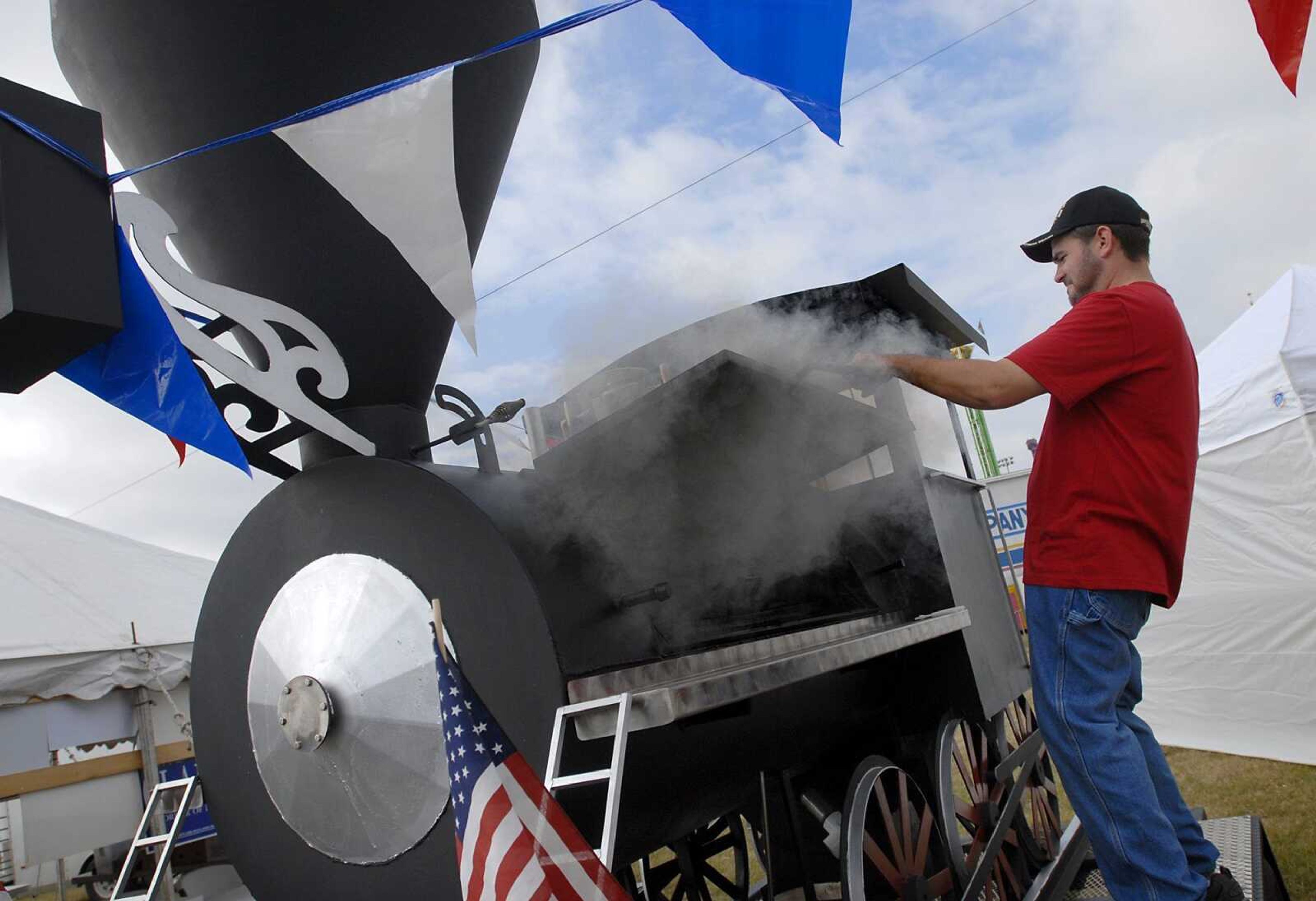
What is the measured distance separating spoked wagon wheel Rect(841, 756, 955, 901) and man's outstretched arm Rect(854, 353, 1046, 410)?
109 centimetres

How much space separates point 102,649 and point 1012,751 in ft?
21.2

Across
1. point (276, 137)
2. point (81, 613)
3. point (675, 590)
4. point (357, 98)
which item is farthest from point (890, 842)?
point (81, 613)

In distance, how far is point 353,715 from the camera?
1.83 m

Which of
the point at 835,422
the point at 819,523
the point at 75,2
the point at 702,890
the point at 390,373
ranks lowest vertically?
the point at 702,890

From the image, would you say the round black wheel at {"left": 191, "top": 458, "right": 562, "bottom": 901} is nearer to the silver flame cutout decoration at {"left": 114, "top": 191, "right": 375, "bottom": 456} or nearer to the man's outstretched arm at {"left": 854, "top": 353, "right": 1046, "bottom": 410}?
the silver flame cutout decoration at {"left": 114, "top": 191, "right": 375, "bottom": 456}

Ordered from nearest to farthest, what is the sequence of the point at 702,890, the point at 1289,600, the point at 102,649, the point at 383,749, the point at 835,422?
the point at 383,749 → the point at 835,422 → the point at 702,890 → the point at 1289,600 → the point at 102,649

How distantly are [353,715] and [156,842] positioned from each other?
69 cm

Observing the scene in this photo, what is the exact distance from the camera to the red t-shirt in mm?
1895

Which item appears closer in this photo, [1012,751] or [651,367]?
[651,367]

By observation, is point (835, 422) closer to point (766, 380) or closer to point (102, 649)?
point (766, 380)

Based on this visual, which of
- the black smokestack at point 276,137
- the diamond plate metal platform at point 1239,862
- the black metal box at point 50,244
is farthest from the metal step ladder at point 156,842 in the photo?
the diamond plate metal platform at point 1239,862

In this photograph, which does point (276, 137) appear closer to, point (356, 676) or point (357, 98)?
point (357, 98)

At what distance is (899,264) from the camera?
2.56 metres

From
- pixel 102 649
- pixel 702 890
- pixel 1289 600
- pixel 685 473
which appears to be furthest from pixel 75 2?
pixel 1289 600
